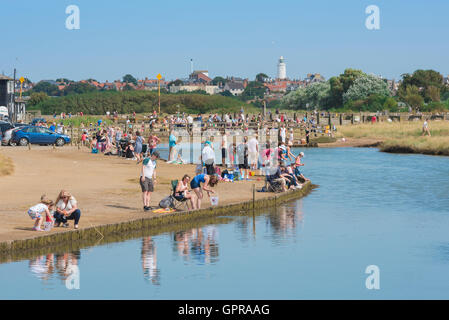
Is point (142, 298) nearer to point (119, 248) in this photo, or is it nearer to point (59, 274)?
point (59, 274)

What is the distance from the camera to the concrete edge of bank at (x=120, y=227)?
17562 mm

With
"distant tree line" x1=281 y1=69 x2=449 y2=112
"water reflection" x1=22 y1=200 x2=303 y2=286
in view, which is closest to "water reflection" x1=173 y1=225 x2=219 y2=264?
"water reflection" x1=22 y1=200 x2=303 y2=286

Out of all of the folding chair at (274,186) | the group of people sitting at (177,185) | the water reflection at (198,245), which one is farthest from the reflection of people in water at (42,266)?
the folding chair at (274,186)

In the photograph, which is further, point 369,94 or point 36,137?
point 369,94

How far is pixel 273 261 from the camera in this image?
18.8 m

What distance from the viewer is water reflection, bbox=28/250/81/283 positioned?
1647cm

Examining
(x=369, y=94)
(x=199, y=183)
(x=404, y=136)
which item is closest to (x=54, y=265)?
(x=199, y=183)

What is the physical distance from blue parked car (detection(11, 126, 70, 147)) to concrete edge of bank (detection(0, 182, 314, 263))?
86.9ft

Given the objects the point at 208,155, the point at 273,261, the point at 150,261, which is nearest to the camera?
the point at 150,261

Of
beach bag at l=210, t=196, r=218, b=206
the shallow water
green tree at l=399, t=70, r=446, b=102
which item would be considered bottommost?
the shallow water

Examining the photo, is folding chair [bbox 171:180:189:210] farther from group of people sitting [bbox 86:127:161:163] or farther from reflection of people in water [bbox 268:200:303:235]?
group of people sitting [bbox 86:127:161:163]

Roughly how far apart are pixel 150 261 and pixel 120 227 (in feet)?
7.51

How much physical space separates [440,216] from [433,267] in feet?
28.2

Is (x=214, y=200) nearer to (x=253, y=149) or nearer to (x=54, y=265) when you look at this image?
(x=54, y=265)
